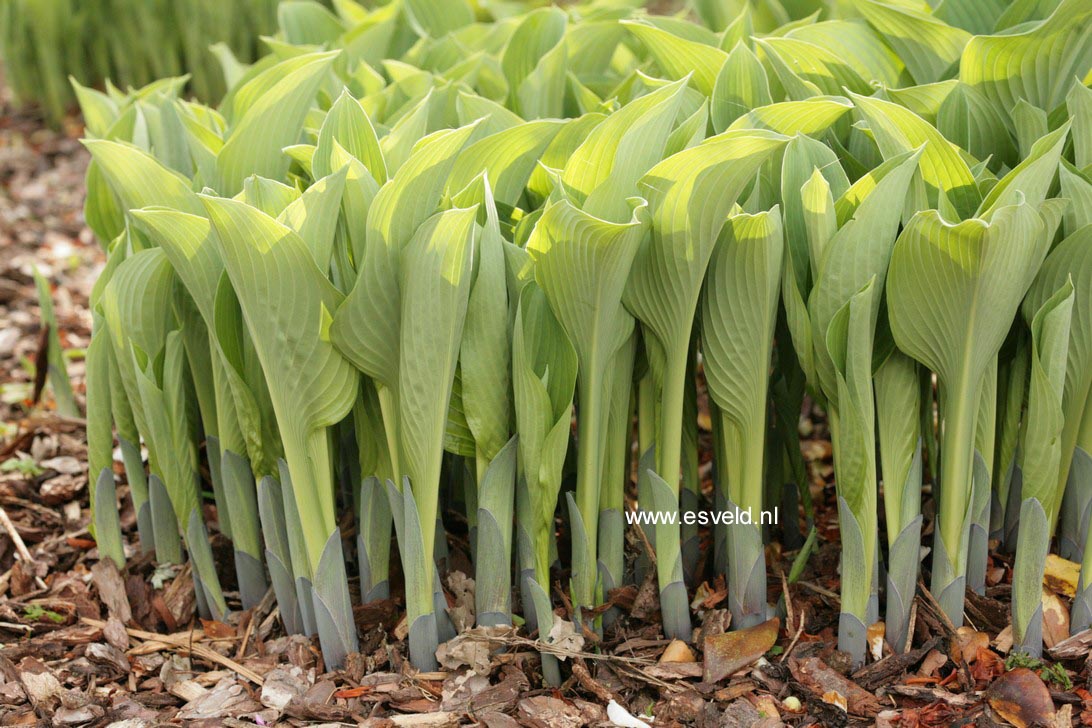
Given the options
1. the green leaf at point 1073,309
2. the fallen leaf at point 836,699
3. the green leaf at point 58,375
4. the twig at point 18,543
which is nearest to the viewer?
the green leaf at point 1073,309

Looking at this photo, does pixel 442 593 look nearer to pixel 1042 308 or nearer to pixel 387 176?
pixel 387 176

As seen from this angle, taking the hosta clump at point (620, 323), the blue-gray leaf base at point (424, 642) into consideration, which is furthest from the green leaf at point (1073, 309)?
the blue-gray leaf base at point (424, 642)

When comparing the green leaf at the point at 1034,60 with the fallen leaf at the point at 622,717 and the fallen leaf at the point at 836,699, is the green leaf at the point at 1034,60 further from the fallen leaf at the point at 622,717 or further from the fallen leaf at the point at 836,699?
the fallen leaf at the point at 622,717

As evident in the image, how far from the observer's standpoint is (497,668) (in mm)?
1842

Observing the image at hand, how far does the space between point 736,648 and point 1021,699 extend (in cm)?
46

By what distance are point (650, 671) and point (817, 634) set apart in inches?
13.1

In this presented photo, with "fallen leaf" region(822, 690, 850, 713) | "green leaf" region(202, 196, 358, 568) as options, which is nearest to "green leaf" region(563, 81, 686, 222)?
"green leaf" region(202, 196, 358, 568)

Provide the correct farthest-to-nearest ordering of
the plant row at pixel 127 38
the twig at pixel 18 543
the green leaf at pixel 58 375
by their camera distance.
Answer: the plant row at pixel 127 38
the green leaf at pixel 58 375
the twig at pixel 18 543

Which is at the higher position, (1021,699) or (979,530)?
(979,530)

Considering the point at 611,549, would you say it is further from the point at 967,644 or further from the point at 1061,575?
the point at 1061,575

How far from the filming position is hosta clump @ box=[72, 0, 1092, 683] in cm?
157

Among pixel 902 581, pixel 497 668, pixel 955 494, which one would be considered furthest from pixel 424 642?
pixel 955 494

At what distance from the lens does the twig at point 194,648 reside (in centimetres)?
192

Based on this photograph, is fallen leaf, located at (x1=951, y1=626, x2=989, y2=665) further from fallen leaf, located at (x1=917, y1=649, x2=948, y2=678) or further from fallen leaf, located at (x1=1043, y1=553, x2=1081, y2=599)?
fallen leaf, located at (x1=1043, y1=553, x2=1081, y2=599)
